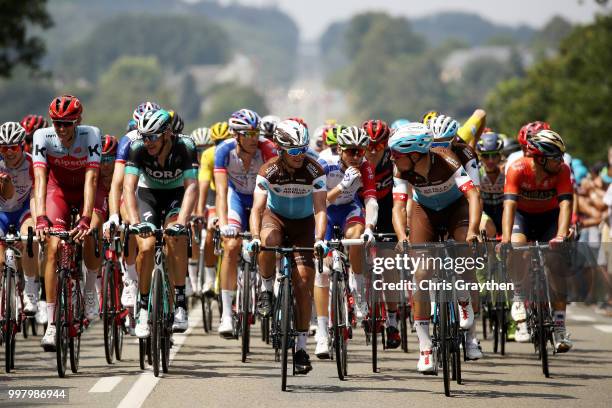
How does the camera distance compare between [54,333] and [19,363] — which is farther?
[19,363]

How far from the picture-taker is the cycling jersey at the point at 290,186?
12625 millimetres

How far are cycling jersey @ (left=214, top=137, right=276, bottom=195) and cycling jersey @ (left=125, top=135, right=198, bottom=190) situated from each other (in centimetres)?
168

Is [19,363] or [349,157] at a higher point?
[349,157]

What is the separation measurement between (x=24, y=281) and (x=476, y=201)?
5176 mm

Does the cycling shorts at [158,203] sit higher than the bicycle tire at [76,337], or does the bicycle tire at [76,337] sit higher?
the cycling shorts at [158,203]

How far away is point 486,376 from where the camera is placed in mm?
13156

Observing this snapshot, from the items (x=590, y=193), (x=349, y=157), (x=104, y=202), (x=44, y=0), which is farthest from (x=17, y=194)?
(x=44, y=0)

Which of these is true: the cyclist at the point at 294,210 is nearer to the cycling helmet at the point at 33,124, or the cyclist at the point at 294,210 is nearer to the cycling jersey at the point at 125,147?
the cycling jersey at the point at 125,147

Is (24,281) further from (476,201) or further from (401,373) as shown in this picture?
(476,201)

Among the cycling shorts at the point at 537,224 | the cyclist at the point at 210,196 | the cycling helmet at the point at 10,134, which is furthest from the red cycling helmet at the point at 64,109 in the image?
the cycling shorts at the point at 537,224

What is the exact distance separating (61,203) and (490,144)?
5.03 meters

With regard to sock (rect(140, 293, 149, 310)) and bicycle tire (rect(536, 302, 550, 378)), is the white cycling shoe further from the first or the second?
bicycle tire (rect(536, 302, 550, 378))

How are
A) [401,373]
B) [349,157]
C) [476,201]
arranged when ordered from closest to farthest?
[476,201], [401,373], [349,157]

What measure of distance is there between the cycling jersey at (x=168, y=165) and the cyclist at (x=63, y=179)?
38 centimetres
